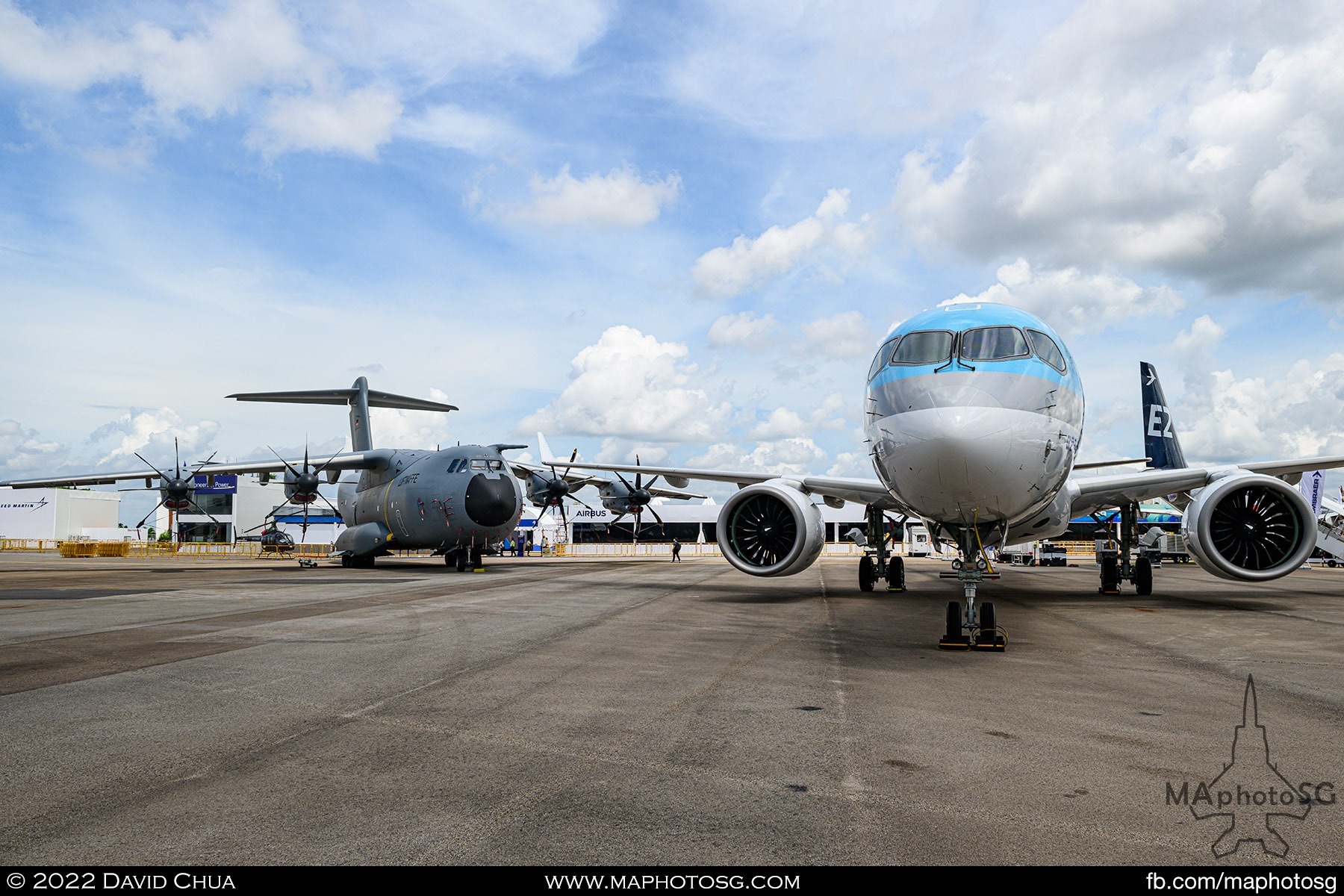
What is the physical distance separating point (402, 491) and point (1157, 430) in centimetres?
3021

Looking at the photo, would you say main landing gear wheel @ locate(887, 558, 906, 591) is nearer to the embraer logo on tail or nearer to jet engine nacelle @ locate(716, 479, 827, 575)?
jet engine nacelle @ locate(716, 479, 827, 575)

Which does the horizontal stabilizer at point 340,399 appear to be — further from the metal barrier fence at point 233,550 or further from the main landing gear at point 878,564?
the main landing gear at point 878,564

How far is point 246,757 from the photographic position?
4566mm

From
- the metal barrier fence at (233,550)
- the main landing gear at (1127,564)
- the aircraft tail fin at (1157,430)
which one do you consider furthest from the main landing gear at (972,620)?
the metal barrier fence at (233,550)

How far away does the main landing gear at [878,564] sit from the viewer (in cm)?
1809

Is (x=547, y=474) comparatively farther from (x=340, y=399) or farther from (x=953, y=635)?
(x=953, y=635)

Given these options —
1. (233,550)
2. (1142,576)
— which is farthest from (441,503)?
(233,550)

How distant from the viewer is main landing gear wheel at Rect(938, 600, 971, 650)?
9156mm

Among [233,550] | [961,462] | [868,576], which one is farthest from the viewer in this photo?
[233,550]

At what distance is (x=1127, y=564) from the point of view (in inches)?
702

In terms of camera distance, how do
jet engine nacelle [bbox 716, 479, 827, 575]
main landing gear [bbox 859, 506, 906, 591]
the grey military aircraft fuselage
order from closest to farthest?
jet engine nacelle [bbox 716, 479, 827, 575] → main landing gear [bbox 859, 506, 906, 591] → the grey military aircraft fuselage

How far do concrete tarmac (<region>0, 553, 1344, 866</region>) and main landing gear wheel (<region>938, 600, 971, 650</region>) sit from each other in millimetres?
287

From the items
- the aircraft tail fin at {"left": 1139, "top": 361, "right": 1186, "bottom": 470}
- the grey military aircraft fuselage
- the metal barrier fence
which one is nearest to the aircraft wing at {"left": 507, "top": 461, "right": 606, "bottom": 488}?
the grey military aircraft fuselage
